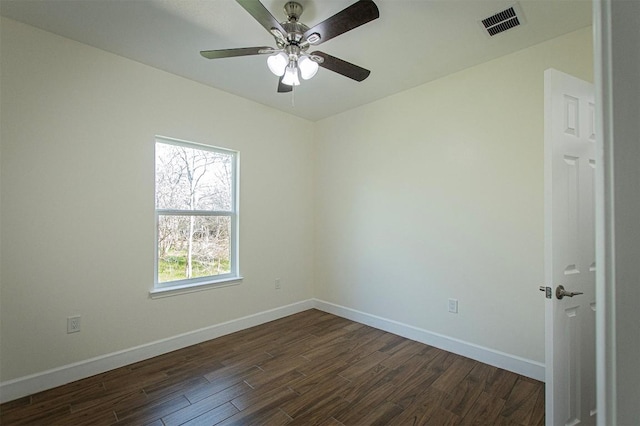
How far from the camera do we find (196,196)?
10.4ft

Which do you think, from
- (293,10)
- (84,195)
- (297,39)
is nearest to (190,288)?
(84,195)

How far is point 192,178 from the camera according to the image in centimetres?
314

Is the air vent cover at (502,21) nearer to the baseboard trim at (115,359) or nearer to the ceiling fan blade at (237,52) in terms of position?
the ceiling fan blade at (237,52)

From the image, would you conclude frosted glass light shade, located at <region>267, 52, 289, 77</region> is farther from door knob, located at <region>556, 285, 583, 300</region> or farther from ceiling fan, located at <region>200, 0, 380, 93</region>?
door knob, located at <region>556, 285, 583, 300</region>

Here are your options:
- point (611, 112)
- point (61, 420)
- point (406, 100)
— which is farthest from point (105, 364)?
point (406, 100)

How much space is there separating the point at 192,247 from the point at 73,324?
114 cm

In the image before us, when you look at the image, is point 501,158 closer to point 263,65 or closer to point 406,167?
point 406,167

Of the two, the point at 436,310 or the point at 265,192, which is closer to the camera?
the point at 436,310

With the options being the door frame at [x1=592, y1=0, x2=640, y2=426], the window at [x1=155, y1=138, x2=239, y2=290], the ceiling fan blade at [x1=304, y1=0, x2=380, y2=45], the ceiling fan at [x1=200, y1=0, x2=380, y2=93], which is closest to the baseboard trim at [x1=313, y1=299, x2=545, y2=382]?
the window at [x1=155, y1=138, x2=239, y2=290]

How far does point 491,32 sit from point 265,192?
9.06ft

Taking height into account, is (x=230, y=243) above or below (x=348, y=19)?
below

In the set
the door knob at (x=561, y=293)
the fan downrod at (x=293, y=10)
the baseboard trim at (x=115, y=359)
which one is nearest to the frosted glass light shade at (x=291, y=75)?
the fan downrod at (x=293, y=10)

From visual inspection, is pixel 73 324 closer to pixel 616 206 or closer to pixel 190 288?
pixel 190 288

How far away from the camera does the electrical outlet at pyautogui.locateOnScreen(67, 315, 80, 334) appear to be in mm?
2334
